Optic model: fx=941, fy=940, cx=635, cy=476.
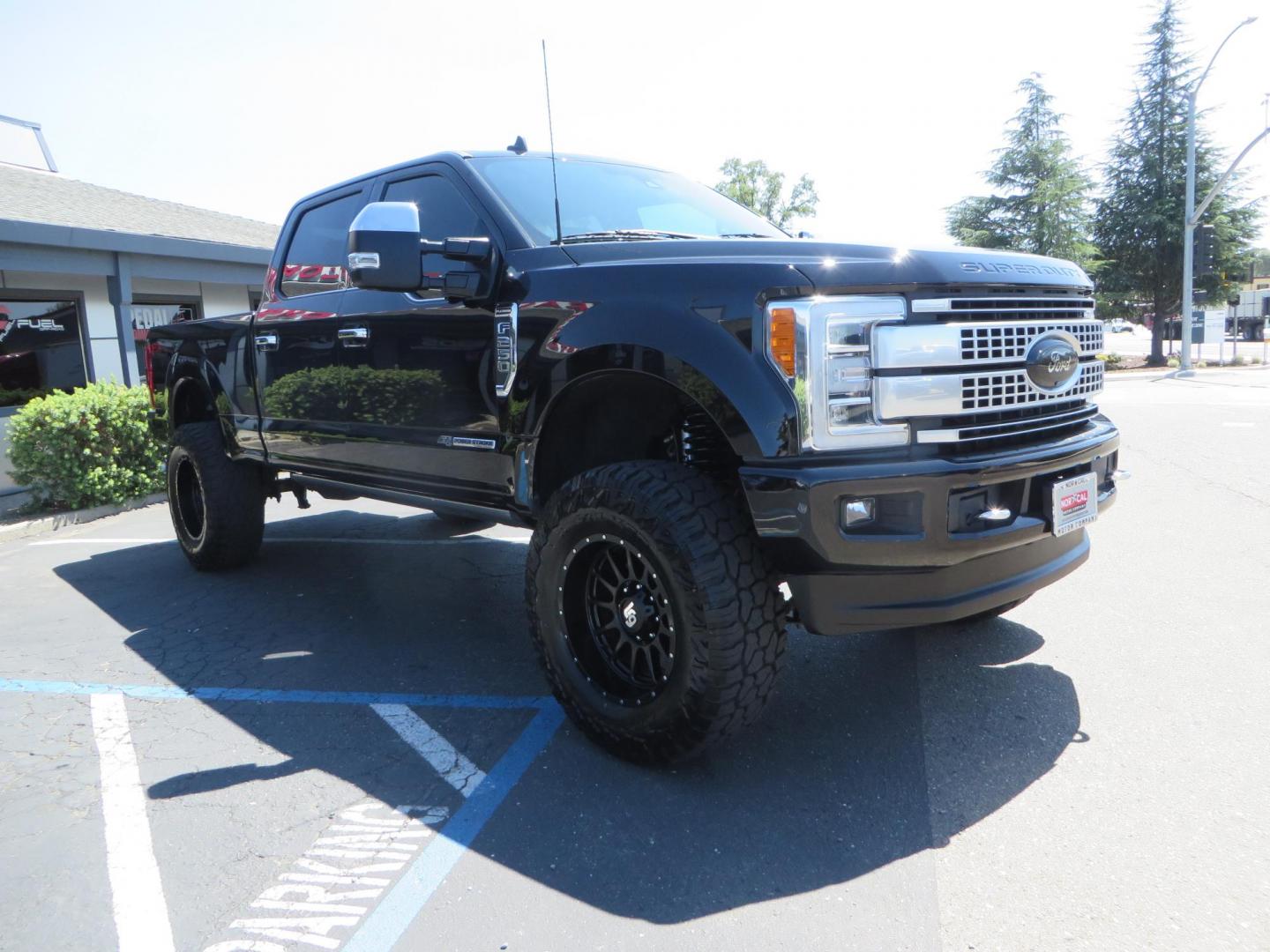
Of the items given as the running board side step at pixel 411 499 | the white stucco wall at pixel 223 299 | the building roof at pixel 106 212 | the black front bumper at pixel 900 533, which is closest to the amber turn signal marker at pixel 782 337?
the black front bumper at pixel 900 533

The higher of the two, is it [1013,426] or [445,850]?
[1013,426]

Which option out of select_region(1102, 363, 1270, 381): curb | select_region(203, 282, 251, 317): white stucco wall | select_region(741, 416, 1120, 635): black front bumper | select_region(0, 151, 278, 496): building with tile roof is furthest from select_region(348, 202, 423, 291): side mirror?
select_region(1102, 363, 1270, 381): curb

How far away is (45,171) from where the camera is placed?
15.8 meters

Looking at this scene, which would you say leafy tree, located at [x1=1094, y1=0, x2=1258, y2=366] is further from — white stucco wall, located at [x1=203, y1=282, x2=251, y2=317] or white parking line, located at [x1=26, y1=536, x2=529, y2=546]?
white parking line, located at [x1=26, y1=536, x2=529, y2=546]

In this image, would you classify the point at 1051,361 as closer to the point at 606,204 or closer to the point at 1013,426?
the point at 1013,426

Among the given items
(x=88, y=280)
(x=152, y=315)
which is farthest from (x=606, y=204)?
(x=152, y=315)

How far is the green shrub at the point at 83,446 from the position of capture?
844 cm

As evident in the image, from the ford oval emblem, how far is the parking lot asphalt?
3.74ft

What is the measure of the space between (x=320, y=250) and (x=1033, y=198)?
122 feet

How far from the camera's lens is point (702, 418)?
311cm

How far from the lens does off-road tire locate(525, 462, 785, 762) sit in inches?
103

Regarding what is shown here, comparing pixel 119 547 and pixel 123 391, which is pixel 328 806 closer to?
pixel 119 547

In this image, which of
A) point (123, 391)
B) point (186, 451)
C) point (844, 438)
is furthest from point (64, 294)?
point (844, 438)

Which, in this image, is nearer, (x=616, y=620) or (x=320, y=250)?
(x=616, y=620)
